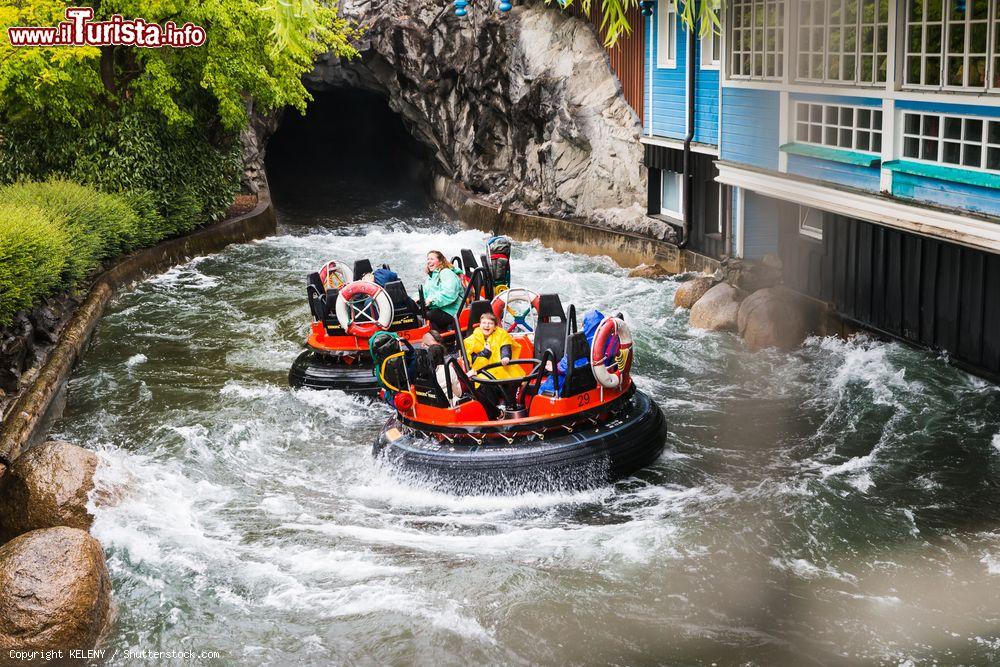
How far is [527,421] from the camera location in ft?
36.3

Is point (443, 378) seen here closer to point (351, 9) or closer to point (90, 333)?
point (90, 333)

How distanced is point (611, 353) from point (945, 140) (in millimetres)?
4870

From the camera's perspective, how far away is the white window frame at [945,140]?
12016 mm

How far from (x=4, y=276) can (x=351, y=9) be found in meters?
18.7

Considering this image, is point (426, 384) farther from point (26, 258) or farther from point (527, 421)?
point (26, 258)

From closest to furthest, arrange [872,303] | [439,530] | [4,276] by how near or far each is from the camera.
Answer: [439,530] < [4,276] < [872,303]

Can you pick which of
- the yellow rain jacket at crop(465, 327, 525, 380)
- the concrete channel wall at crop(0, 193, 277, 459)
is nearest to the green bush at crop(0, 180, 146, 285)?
the concrete channel wall at crop(0, 193, 277, 459)

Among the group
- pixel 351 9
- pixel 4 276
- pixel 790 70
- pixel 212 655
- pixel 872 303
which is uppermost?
pixel 351 9

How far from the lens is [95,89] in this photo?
2298cm

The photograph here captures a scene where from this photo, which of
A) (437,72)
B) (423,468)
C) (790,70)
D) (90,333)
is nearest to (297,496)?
(423,468)

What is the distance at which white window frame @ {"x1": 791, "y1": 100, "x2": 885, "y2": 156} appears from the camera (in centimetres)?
1421

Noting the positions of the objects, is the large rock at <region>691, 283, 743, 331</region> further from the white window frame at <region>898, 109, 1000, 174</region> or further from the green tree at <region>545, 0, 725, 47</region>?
the white window frame at <region>898, 109, 1000, 174</region>

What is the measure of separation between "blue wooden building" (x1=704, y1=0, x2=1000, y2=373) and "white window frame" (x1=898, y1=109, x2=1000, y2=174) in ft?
0.06

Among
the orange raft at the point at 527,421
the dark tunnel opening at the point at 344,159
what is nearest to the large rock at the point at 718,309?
the orange raft at the point at 527,421
